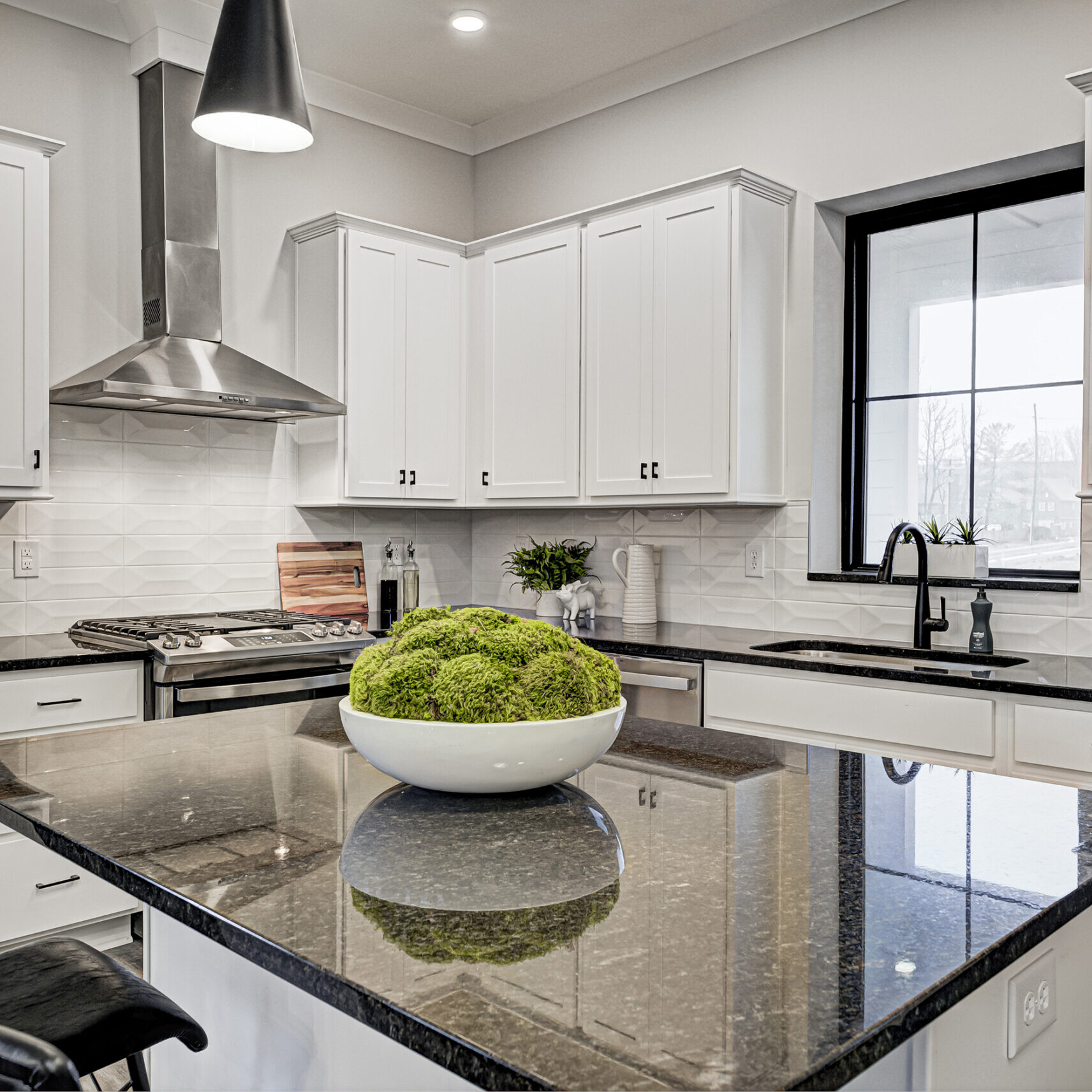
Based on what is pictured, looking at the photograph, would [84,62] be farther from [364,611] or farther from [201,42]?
[364,611]

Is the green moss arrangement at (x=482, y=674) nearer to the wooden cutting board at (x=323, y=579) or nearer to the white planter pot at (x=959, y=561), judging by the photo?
the white planter pot at (x=959, y=561)

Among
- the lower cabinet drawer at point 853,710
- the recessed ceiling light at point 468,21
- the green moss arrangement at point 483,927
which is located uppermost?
the recessed ceiling light at point 468,21

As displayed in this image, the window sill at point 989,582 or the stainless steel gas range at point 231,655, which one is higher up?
the window sill at point 989,582

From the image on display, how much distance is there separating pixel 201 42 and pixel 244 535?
176 centimetres

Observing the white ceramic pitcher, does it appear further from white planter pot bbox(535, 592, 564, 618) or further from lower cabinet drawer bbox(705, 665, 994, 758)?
lower cabinet drawer bbox(705, 665, 994, 758)

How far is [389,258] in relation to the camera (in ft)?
13.2

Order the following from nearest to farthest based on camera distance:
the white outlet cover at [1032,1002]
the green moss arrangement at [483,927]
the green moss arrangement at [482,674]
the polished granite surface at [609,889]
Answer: the polished granite surface at [609,889] → the green moss arrangement at [483,927] → the white outlet cover at [1032,1002] → the green moss arrangement at [482,674]

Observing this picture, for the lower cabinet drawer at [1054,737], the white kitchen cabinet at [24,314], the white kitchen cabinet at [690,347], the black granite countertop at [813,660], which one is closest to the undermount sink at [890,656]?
the black granite countertop at [813,660]

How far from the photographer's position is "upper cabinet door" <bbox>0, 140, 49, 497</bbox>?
3.05 metres

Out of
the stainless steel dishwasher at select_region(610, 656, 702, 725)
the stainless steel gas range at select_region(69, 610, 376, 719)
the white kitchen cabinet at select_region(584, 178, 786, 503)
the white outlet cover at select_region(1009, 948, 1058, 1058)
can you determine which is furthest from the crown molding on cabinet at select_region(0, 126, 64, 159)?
the white outlet cover at select_region(1009, 948, 1058, 1058)

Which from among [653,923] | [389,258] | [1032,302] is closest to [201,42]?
[389,258]

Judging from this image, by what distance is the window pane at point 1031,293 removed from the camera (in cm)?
317

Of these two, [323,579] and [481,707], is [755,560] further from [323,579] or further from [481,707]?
[481,707]

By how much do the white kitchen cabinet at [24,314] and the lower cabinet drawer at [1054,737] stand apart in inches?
111
